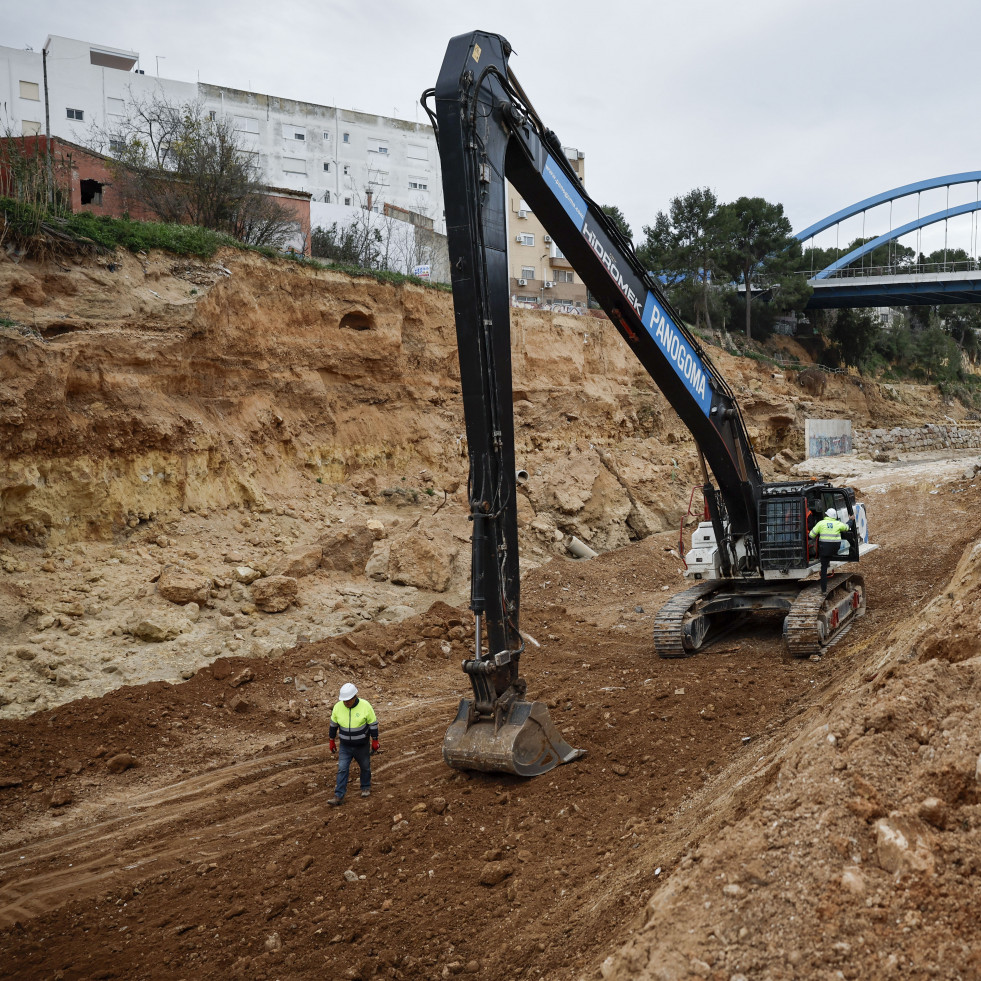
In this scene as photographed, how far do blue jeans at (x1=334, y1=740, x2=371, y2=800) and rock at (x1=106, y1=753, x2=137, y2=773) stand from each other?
3.12 metres

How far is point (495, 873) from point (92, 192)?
2118 cm

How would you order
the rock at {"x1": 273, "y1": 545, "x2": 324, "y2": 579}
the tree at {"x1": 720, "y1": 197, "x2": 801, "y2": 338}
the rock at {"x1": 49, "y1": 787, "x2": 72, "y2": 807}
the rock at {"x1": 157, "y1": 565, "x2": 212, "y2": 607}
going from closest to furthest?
1. the rock at {"x1": 49, "y1": 787, "x2": 72, "y2": 807}
2. the rock at {"x1": 157, "y1": 565, "x2": 212, "y2": 607}
3. the rock at {"x1": 273, "y1": 545, "x2": 324, "y2": 579}
4. the tree at {"x1": 720, "y1": 197, "x2": 801, "y2": 338}

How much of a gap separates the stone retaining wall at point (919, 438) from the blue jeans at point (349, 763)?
35.0m

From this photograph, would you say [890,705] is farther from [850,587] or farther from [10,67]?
[10,67]

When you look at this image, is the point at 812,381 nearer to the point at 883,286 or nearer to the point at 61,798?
the point at 883,286

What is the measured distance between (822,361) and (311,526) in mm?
41087

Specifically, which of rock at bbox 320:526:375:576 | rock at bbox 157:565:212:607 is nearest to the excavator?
rock at bbox 320:526:375:576

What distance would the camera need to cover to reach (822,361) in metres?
49.1

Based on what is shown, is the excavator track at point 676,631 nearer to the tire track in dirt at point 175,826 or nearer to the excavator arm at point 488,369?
the tire track in dirt at point 175,826

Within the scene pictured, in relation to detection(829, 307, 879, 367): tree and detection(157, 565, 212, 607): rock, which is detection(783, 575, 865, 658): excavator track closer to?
detection(157, 565, 212, 607): rock

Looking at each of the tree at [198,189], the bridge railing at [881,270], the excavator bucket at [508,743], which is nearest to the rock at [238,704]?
the excavator bucket at [508,743]

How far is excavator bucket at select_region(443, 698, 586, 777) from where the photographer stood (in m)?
6.90

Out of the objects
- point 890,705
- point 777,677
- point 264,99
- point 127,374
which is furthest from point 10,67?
point 890,705

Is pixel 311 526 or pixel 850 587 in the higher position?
pixel 311 526
